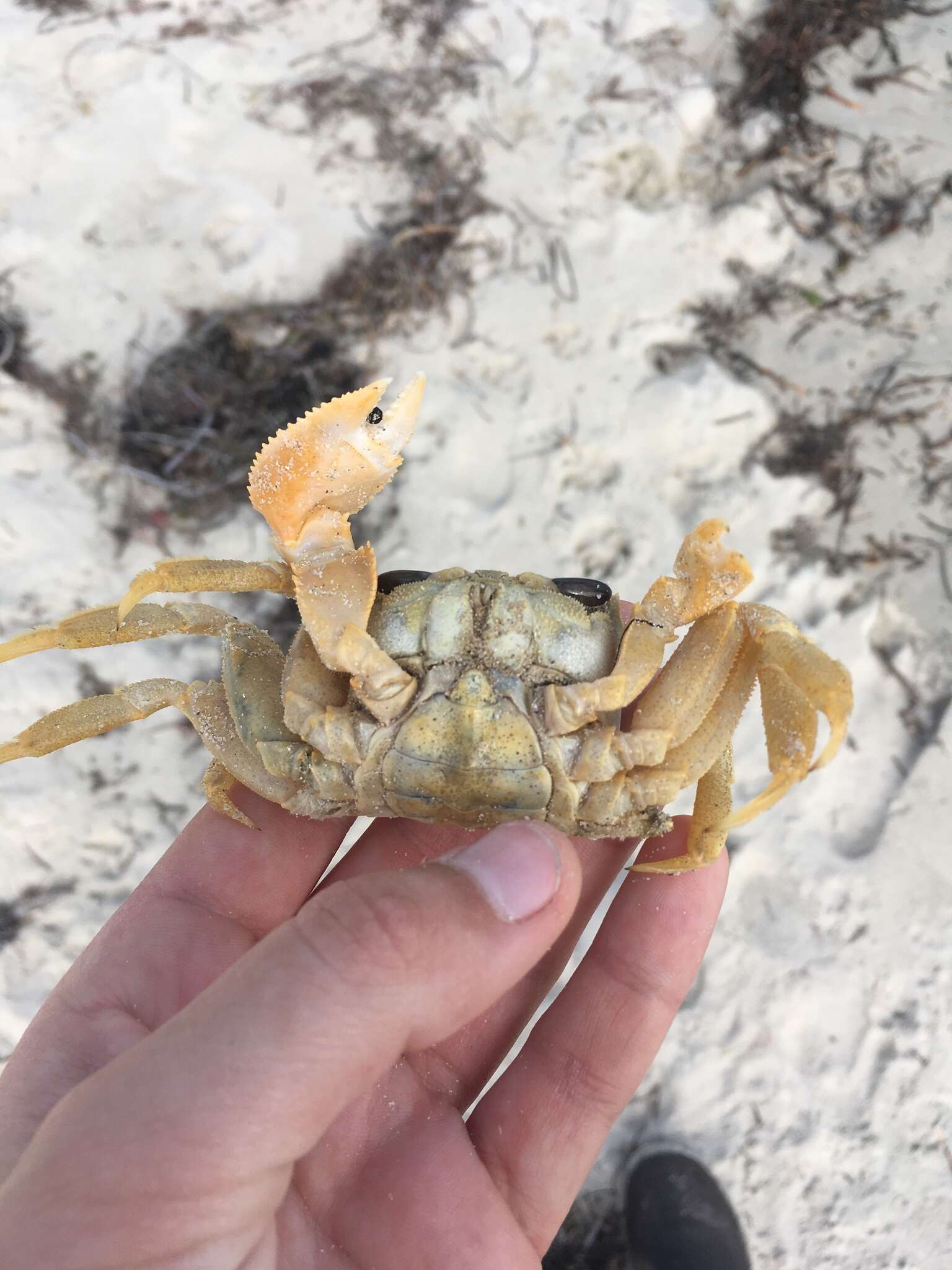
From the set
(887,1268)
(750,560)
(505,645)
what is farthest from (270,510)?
(887,1268)

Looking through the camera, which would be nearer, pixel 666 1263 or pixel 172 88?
pixel 666 1263

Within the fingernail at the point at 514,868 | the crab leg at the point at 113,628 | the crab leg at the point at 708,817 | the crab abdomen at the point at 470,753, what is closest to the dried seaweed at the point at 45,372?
the crab leg at the point at 113,628

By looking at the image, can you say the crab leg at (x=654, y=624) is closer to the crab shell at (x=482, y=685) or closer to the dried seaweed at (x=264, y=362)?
the crab shell at (x=482, y=685)

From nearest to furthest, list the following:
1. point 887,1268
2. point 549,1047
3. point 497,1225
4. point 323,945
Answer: point 323,945 → point 497,1225 → point 549,1047 → point 887,1268

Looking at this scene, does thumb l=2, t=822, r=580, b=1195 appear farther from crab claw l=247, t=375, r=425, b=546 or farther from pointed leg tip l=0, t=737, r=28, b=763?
pointed leg tip l=0, t=737, r=28, b=763

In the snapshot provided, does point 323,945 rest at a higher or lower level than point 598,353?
higher

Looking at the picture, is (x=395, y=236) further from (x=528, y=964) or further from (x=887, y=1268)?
(x=887, y=1268)

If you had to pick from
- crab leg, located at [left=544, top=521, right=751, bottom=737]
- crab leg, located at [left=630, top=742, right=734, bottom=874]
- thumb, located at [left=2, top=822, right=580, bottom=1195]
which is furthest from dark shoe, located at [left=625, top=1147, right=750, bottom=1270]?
crab leg, located at [left=544, top=521, right=751, bottom=737]
